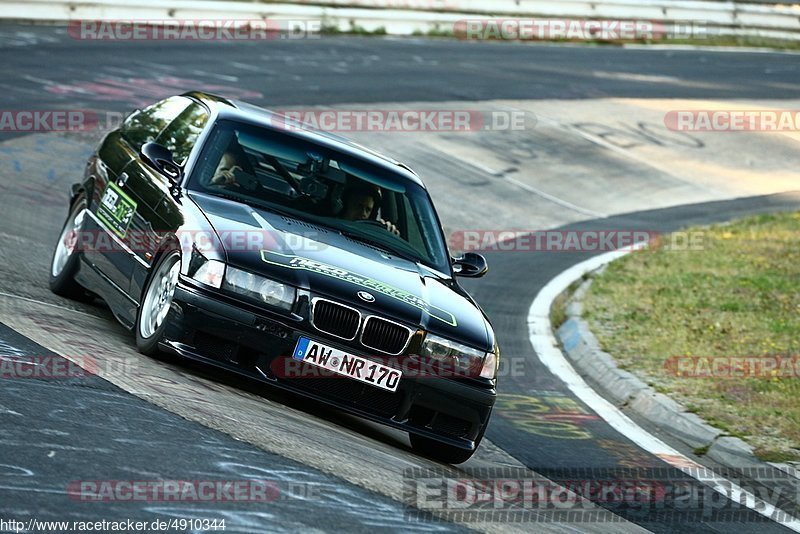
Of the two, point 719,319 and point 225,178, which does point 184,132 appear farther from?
point 719,319

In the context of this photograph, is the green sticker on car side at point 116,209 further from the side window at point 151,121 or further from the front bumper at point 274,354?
the front bumper at point 274,354

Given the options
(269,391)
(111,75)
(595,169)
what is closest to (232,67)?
(111,75)

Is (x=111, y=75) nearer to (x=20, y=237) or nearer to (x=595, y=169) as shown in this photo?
(x=595, y=169)

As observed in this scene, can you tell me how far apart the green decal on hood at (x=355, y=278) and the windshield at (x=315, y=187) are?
2.67 ft

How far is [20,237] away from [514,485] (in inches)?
221

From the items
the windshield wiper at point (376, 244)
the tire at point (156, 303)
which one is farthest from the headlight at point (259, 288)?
the windshield wiper at point (376, 244)

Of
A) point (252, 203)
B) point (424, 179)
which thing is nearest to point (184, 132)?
point (252, 203)

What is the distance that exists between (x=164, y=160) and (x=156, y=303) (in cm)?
109

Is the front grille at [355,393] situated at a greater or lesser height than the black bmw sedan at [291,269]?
lesser

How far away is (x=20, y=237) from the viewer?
1094 centimetres

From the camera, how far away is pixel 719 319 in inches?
463

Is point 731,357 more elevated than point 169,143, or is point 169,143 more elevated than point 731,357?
point 169,143

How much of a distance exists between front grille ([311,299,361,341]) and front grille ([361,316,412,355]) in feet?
0.21

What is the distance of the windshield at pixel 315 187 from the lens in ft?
25.6
